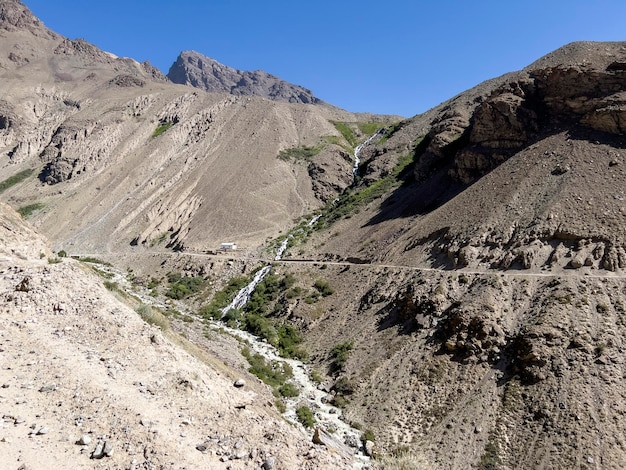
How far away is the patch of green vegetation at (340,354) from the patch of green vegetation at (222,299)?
47.4 feet

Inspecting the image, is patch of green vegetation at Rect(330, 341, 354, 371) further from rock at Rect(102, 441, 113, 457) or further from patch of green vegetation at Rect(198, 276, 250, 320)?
rock at Rect(102, 441, 113, 457)

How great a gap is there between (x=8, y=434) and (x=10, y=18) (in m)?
172

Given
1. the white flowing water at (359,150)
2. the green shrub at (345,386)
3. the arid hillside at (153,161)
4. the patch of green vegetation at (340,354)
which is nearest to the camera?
the green shrub at (345,386)

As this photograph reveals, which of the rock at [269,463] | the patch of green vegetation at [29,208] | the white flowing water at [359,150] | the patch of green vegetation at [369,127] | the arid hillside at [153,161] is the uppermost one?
the patch of green vegetation at [369,127]

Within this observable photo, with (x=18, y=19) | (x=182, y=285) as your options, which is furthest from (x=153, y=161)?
(x=18, y=19)

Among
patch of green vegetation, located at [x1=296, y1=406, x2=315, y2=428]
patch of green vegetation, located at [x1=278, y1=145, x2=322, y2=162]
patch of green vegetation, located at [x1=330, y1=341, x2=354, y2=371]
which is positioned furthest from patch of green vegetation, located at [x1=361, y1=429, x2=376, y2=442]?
patch of green vegetation, located at [x1=278, y1=145, x2=322, y2=162]

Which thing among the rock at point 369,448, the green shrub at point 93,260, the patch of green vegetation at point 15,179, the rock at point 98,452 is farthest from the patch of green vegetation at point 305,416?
the patch of green vegetation at point 15,179

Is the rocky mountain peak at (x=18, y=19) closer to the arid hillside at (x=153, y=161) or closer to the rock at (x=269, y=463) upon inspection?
the arid hillside at (x=153, y=161)

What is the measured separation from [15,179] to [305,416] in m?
88.7

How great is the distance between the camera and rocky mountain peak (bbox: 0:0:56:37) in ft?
445

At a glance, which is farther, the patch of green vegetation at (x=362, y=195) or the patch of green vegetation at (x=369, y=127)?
the patch of green vegetation at (x=369, y=127)

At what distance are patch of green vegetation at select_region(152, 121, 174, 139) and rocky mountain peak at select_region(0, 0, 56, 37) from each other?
83941 mm

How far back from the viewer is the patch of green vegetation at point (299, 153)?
72.5 m

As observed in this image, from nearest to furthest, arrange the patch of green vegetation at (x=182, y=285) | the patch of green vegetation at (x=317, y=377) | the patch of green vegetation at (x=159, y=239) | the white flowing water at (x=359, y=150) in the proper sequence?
the patch of green vegetation at (x=317, y=377) < the patch of green vegetation at (x=182, y=285) < the patch of green vegetation at (x=159, y=239) < the white flowing water at (x=359, y=150)
